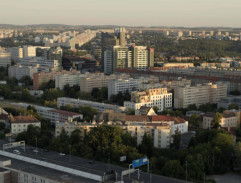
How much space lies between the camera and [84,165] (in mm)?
7945

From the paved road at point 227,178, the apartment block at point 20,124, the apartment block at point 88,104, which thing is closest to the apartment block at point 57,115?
the apartment block at point 20,124

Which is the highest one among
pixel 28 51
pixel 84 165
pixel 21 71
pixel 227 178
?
pixel 28 51

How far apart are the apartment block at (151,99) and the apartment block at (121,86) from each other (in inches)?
93.0

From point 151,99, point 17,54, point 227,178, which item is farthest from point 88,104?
point 17,54

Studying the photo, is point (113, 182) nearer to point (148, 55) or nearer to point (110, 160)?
point (110, 160)

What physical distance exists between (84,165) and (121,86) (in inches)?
343

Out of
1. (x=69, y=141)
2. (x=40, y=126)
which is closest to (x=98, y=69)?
(x=40, y=126)

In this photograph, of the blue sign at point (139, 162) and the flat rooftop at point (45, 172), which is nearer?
the flat rooftop at point (45, 172)

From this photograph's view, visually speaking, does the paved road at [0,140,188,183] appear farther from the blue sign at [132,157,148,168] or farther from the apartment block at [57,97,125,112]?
the apartment block at [57,97,125,112]

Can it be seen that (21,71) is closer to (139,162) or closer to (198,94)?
(198,94)

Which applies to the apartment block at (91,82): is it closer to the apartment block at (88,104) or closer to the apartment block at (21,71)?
the apartment block at (88,104)

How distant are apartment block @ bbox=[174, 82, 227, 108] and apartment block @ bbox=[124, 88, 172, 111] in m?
0.27

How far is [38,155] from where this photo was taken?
8367 millimetres

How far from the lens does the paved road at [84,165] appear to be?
738cm
